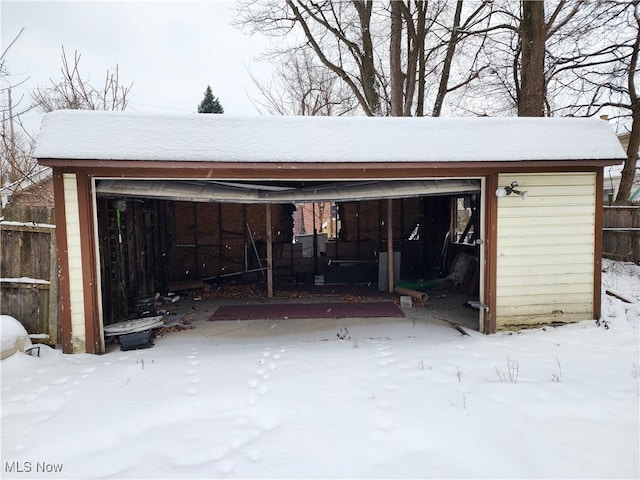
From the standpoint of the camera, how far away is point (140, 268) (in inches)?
275

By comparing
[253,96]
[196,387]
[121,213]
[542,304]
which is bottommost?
[196,387]

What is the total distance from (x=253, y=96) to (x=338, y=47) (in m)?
4.84

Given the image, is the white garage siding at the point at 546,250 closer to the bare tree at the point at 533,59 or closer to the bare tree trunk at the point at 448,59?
the bare tree at the point at 533,59

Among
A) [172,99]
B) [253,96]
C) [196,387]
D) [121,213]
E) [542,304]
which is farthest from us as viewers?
[172,99]

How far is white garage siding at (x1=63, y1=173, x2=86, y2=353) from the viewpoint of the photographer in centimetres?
436

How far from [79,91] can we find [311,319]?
7.73m

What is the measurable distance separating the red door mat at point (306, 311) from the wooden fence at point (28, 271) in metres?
2.51

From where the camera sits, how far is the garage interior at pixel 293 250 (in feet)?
22.9

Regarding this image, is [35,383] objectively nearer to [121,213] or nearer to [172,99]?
[121,213]

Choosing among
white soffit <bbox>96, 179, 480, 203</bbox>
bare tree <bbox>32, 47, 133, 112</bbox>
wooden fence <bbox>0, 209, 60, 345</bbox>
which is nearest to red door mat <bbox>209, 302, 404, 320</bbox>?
white soffit <bbox>96, 179, 480, 203</bbox>

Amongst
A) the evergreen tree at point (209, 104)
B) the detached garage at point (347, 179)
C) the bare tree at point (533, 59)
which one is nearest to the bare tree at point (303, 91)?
the evergreen tree at point (209, 104)

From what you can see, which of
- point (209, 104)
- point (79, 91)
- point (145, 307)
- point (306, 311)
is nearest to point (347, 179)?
point (306, 311)

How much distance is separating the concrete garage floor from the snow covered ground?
0.72 m

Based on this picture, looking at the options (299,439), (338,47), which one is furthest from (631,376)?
(338,47)
